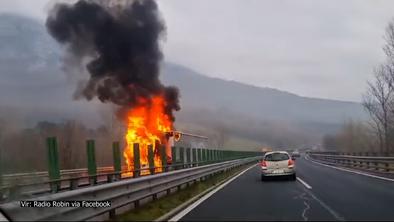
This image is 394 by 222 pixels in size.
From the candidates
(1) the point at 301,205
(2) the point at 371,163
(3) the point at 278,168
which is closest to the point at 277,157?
(3) the point at 278,168

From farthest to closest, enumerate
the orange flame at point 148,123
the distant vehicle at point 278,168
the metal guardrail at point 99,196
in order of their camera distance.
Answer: the orange flame at point 148,123 < the distant vehicle at point 278,168 < the metal guardrail at point 99,196

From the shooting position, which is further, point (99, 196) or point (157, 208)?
point (157, 208)

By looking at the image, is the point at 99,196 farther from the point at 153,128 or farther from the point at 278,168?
the point at 153,128

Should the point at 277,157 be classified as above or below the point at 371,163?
above

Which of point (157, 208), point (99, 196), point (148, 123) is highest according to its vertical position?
point (148, 123)

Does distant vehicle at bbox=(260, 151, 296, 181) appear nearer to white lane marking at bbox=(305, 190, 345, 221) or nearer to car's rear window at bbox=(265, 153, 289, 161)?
car's rear window at bbox=(265, 153, 289, 161)

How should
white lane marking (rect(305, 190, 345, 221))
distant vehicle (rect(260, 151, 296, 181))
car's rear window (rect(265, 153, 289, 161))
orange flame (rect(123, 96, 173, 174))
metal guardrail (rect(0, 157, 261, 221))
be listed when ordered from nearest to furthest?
metal guardrail (rect(0, 157, 261, 221)) < white lane marking (rect(305, 190, 345, 221)) < distant vehicle (rect(260, 151, 296, 181)) < car's rear window (rect(265, 153, 289, 161)) < orange flame (rect(123, 96, 173, 174))

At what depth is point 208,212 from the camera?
14117mm

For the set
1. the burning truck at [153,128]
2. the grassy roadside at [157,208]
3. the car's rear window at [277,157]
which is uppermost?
the burning truck at [153,128]

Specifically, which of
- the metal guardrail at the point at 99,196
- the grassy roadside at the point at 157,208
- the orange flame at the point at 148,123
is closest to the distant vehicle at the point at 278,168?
the orange flame at the point at 148,123

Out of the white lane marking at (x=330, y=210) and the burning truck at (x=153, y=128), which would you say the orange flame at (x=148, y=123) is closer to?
the burning truck at (x=153, y=128)

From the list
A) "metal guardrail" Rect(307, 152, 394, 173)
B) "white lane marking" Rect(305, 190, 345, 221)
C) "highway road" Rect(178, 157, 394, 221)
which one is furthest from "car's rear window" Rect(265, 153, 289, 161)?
"white lane marking" Rect(305, 190, 345, 221)

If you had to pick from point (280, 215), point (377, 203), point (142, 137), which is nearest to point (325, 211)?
point (280, 215)

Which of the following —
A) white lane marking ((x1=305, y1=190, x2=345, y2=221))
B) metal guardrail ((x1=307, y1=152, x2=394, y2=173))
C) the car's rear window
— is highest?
the car's rear window
